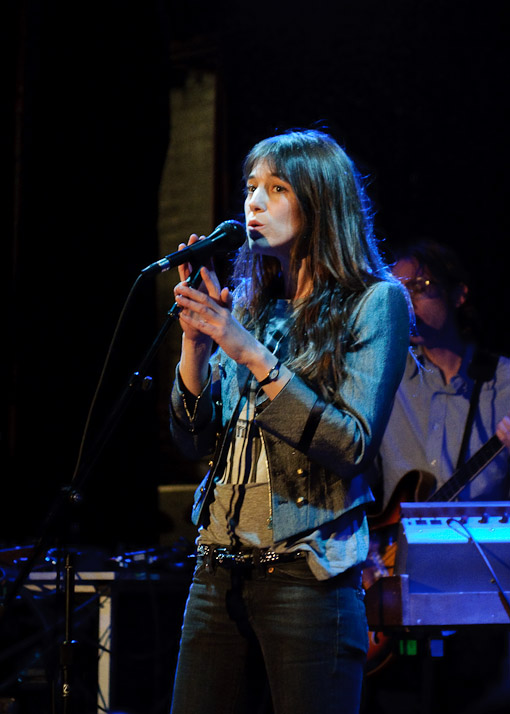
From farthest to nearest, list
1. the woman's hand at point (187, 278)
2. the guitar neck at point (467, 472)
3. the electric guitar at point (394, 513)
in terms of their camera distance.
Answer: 1. the guitar neck at point (467, 472)
2. the electric guitar at point (394, 513)
3. the woman's hand at point (187, 278)

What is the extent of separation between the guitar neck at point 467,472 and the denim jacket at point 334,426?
1.57m

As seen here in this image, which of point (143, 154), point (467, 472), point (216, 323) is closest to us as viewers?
point (216, 323)

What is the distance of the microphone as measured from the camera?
4.94 feet

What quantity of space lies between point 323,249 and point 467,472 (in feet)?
5.45

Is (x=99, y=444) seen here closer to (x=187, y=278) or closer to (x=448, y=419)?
(x=187, y=278)

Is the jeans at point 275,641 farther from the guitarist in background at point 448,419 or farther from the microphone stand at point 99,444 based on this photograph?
the guitarist in background at point 448,419

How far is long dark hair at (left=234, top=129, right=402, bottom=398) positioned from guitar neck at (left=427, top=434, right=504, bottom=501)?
4.95 ft

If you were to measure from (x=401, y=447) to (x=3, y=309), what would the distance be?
189 cm

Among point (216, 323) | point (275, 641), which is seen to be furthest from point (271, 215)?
point (275, 641)

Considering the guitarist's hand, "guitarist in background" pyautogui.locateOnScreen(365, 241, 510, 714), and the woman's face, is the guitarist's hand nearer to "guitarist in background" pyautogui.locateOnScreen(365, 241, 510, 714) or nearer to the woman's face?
"guitarist in background" pyautogui.locateOnScreen(365, 241, 510, 714)

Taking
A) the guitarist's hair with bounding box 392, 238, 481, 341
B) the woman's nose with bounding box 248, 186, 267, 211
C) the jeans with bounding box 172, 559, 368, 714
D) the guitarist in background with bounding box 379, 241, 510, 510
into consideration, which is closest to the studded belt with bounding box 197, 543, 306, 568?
the jeans with bounding box 172, 559, 368, 714

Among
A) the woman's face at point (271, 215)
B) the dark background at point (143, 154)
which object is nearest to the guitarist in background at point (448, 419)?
the dark background at point (143, 154)

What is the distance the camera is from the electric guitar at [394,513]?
265cm

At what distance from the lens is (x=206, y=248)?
1535 mm
